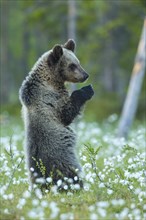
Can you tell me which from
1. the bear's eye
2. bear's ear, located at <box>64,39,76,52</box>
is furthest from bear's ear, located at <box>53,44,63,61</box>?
bear's ear, located at <box>64,39,76,52</box>

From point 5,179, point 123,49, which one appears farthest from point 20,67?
point 5,179

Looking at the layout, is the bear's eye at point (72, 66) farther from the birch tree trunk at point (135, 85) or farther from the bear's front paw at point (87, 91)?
the birch tree trunk at point (135, 85)

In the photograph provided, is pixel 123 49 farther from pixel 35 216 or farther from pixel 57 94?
pixel 35 216

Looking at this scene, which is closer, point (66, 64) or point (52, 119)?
point (52, 119)

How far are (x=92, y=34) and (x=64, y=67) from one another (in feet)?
110

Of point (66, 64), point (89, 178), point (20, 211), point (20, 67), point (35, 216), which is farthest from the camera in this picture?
point (20, 67)

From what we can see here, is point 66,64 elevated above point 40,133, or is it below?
above

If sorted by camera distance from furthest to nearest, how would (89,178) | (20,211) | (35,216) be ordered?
(89,178) → (20,211) → (35,216)

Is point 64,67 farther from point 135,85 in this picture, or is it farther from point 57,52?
point 135,85

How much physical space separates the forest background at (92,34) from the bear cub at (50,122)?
1838cm

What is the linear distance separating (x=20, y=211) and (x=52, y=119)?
212cm

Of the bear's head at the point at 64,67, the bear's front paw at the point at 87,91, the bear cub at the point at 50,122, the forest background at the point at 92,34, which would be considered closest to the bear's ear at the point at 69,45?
the bear's head at the point at 64,67

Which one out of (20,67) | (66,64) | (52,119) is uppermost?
(66,64)

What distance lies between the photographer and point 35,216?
602cm
